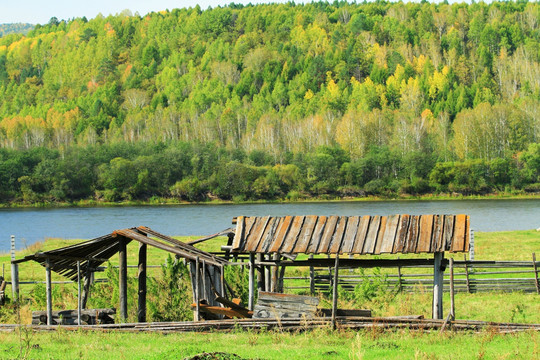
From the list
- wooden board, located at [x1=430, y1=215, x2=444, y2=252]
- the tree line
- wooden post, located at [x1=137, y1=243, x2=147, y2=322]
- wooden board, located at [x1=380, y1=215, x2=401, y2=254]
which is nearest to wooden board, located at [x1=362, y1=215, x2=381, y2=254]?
wooden board, located at [x1=380, y1=215, x2=401, y2=254]

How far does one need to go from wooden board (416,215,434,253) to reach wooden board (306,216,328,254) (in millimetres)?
2409

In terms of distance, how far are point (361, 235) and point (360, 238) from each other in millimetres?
120

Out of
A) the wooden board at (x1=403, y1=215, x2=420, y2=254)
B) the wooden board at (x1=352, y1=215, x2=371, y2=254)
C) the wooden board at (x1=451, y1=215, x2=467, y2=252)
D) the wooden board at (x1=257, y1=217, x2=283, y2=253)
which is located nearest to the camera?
the wooden board at (x1=451, y1=215, x2=467, y2=252)

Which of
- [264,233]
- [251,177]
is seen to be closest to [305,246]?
[264,233]

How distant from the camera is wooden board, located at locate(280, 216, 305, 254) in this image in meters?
16.9

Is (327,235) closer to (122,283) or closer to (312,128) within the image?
(122,283)

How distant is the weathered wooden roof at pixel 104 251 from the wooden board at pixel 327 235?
2355mm

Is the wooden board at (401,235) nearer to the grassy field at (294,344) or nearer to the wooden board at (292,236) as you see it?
the grassy field at (294,344)

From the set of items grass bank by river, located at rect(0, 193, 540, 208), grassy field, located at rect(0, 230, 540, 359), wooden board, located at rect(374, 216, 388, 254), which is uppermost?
wooden board, located at rect(374, 216, 388, 254)

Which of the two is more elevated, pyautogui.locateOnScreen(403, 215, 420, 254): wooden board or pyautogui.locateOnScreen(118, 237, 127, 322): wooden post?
pyautogui.locateOnScreen(403, 215, 420, 254): wooden board

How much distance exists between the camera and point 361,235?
16891 millimetres

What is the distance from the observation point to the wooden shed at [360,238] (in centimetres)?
1625

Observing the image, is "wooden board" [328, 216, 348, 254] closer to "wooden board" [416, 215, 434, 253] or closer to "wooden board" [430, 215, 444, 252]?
"wooden board" [416, 215, 434, 253]

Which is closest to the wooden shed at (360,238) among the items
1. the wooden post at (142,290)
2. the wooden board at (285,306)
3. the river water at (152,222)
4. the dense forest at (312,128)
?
the wooden board at (285,306)
